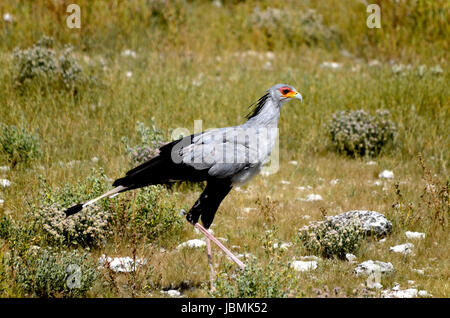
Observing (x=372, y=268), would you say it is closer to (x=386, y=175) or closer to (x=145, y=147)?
(x=386, y=175)

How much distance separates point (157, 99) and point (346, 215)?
430cm

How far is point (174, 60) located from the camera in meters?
11.6

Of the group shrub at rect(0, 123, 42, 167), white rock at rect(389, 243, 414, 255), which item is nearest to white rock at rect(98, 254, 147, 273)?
white rock at rect(389, 243, 414, 255)

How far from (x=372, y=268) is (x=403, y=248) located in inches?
27.6

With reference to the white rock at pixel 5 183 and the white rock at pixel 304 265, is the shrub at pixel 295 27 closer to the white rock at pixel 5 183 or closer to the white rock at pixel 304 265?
the white rock at pixel 5 183

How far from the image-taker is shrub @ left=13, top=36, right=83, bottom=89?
9.44m

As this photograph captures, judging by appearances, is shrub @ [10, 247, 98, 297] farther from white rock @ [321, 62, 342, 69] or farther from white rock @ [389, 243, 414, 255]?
white rock @ [321, 62, 342, 69]

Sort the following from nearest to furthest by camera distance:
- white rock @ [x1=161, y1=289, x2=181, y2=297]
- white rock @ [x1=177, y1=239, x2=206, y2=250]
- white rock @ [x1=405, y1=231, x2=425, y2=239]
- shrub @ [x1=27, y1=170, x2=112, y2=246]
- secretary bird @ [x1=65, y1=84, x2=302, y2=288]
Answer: white rock @ [x1=161, y1=289, x2=181, y2=297] < secretary bird @ [x1=65, y1=84, x2=302, y2=288] < shrub @ [x1=27, y1=170, x2=112, y2=246] < white rock @ [x1=177, y1=239, x2=206, y2=250] < white rock @ [x1=405, y1=231, x2=425, y2=239]

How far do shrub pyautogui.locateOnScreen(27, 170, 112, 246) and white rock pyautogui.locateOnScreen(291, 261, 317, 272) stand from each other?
1759 millimetres

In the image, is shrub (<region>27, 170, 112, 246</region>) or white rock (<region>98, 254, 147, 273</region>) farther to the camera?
shrub (<region>27, 170, 112, 246</region>)

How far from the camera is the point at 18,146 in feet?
24.2

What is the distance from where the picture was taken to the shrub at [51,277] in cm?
437

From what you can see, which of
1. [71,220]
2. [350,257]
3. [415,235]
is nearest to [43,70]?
[71,220]
